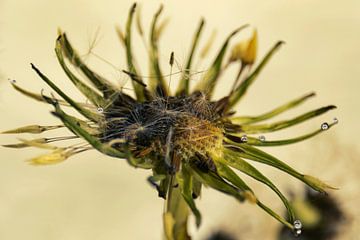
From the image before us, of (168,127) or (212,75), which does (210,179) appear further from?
(212,75)

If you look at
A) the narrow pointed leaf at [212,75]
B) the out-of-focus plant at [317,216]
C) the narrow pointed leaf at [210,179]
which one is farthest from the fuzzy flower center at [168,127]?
the out-of-focus plant at [317,216]

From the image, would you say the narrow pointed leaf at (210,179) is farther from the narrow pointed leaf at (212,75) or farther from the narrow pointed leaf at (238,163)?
the narrow pointed leaf at (212,75)

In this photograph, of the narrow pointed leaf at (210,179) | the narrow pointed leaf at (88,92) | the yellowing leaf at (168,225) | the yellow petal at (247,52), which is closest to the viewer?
the yellowing leaf at (168,225)

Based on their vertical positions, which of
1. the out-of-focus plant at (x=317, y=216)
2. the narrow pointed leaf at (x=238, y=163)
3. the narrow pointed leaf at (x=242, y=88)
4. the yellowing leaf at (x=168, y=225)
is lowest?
the yellowing leaf at (x=168, y=225)

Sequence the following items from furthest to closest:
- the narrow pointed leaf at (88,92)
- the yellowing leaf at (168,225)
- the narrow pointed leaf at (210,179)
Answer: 1. the narrow pointed leaf at (88,92)
2. the narrow pointed leaf at (210,179)
3. the yellowing leaf at (168,225)

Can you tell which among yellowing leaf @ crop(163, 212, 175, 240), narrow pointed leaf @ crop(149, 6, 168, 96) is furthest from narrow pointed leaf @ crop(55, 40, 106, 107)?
yellowing leaf @ crop(163, 212, 175, 240)

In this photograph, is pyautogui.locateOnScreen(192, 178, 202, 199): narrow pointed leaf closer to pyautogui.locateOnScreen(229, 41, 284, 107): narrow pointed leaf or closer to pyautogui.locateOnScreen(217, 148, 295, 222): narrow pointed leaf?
pyautogui.locateOnScreen(217, 148, 295, 222): narrow pointed leaf

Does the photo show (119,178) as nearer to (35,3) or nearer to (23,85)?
(23,85)

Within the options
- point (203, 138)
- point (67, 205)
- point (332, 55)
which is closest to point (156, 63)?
point (203, 138)
